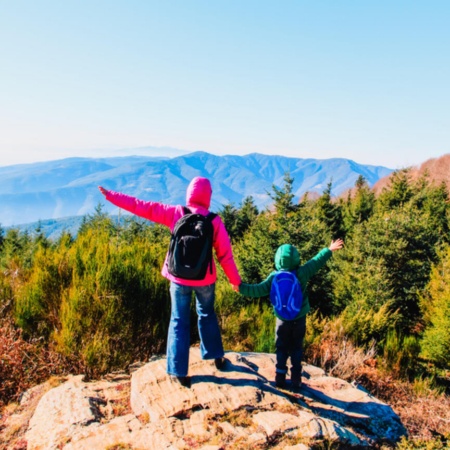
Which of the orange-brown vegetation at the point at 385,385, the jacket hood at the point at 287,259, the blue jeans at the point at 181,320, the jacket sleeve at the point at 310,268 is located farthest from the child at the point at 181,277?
the orange-brown vegetation at the point at 385,385

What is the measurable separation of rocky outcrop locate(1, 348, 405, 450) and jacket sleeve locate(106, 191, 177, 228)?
1.51 metres

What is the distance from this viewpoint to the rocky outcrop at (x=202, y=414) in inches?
A: 112

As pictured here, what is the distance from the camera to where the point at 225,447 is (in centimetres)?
271

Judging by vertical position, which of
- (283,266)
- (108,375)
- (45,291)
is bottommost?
(108,375)

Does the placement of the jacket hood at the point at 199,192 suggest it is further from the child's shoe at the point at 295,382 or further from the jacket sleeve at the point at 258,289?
the child's shoe at the point at 295,382

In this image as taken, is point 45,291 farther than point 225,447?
Yes

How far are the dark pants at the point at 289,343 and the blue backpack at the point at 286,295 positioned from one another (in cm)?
13

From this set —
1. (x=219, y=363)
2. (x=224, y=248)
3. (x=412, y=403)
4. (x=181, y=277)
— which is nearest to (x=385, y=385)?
(x=412, y=403)

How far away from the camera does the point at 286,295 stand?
3.67m

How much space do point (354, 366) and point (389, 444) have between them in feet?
5.96

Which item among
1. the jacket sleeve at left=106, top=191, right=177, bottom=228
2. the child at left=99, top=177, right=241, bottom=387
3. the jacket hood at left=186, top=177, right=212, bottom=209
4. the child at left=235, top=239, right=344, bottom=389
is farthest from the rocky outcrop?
Result: the jacket hood at left=186, top=177, right=212, bottom=209

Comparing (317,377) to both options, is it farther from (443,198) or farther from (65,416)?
(443,198)

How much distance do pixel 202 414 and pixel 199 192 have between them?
6.21ft

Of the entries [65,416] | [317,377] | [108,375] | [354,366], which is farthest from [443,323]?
[65,416]
